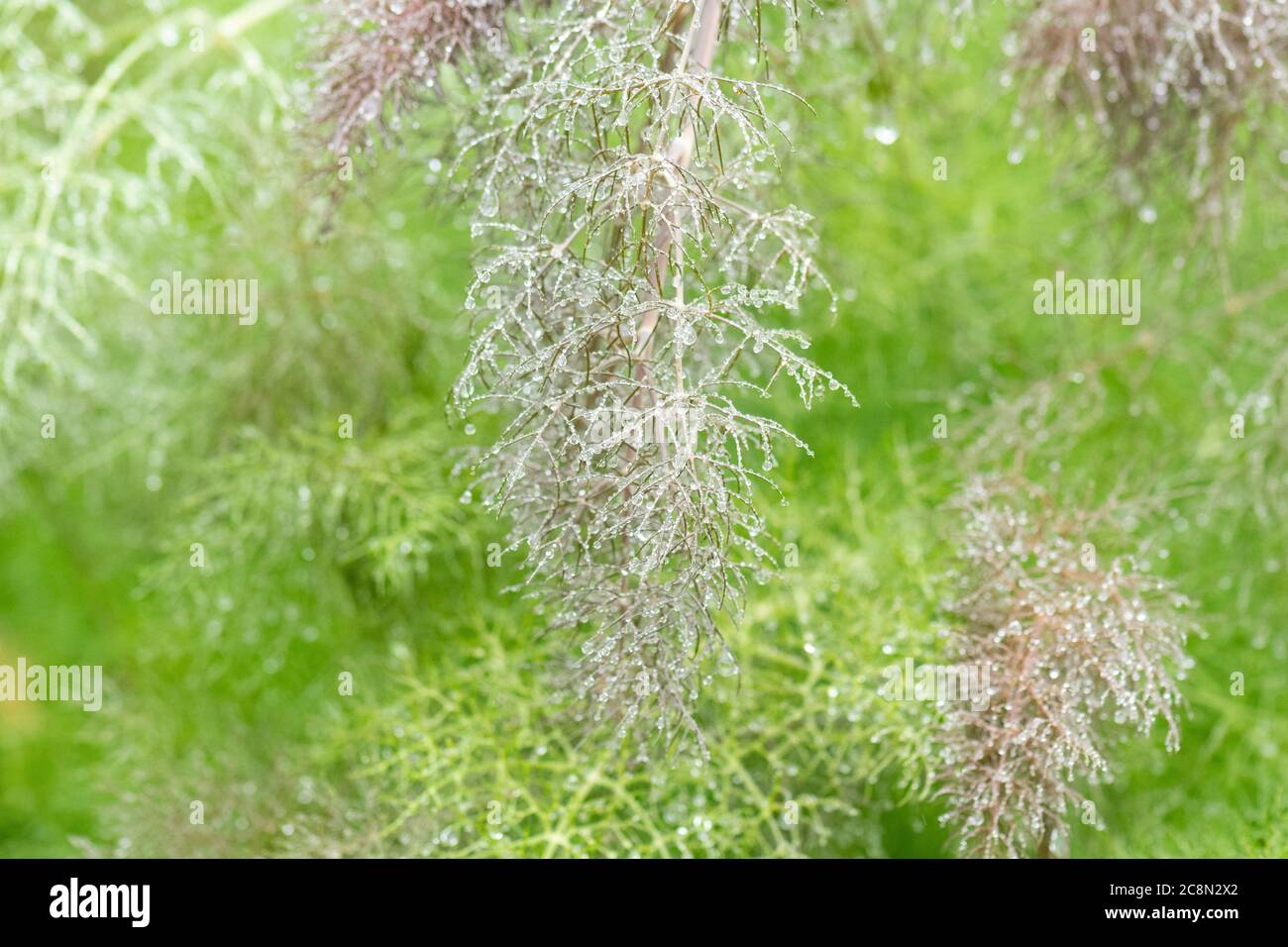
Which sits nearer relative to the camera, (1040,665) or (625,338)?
(625,338)

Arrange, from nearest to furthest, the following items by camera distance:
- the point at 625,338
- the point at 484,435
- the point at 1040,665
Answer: the point at 625,338, the point at 1040,665, the point at 484,435

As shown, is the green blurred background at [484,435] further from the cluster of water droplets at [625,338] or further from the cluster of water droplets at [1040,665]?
the cluster of water droplets at [625,338]

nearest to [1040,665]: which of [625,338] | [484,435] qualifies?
[625,338]

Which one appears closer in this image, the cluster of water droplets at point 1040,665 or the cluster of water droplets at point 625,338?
the cluster of water droplets at point 625,338

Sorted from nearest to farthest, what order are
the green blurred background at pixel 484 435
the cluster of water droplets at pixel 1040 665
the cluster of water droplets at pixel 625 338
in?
the cluster of water droplets at pixel 625 338 → the cluster of water droplets at pixel 1040 665 → the green blurred background at pixel 484 435

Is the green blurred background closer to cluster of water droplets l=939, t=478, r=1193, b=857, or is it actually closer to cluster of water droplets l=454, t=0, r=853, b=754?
cluster of water droplets l=939, t=478, r=1193, b=857

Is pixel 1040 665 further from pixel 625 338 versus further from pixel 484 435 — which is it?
pixel 484 435

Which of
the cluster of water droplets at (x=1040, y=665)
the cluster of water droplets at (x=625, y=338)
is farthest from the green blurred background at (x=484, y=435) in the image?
the cluster of water droplets at (x=625, y=338)

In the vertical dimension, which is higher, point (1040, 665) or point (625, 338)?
point (625, 338)
